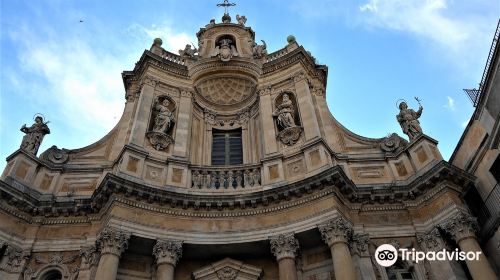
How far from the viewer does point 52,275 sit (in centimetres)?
1288

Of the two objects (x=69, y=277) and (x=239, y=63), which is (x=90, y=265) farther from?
(x=239, y=63)

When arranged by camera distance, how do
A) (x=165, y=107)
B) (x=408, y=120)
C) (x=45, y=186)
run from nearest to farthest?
(x=45, y=186), (x=408, y=120), (x=165, y=107)

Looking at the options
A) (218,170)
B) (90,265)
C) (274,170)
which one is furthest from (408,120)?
(90,265)

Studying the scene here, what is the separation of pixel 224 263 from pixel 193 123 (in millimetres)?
6740

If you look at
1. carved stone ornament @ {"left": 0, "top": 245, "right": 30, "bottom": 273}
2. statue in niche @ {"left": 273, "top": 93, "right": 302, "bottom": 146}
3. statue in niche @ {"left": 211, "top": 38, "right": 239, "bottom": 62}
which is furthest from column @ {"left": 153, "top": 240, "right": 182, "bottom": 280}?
statue in niche @ {"left": 211, "top": 38, "right": 239, "bottom": 62}

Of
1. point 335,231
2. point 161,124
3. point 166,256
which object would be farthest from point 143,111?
point 335,231

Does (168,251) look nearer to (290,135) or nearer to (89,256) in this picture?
(89,256)

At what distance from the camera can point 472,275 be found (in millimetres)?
11547

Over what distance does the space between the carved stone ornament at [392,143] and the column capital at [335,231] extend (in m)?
4.45

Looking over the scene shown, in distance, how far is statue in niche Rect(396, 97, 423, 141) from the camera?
1568 centimetres

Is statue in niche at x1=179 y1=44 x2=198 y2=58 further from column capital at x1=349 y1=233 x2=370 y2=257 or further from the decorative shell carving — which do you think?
column capital at x1=349 y1=233 x2=370 y2=257

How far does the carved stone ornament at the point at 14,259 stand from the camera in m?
12.4

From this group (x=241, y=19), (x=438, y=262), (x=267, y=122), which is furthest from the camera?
(x=241, y=19)

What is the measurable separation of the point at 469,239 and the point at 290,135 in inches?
268
